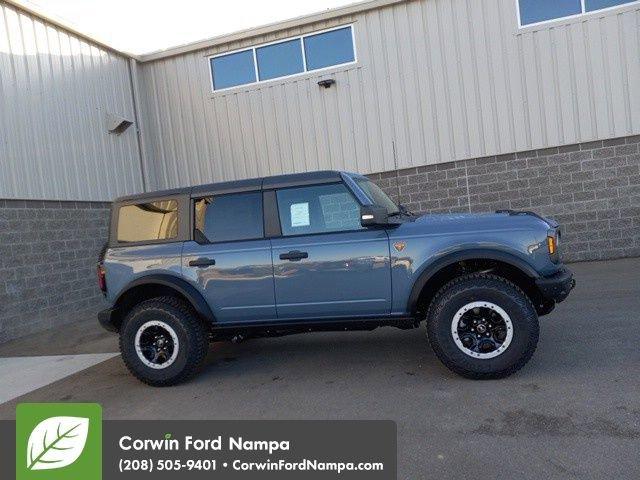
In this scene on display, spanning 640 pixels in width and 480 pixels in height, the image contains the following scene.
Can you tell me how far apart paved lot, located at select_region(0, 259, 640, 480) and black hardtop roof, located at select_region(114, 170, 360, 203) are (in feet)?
5.90

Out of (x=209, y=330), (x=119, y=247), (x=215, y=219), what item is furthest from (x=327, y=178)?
(x=119, y=247)

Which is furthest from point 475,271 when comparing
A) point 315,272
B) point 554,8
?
point 554,8

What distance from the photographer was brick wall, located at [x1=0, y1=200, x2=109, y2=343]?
25.2 feet

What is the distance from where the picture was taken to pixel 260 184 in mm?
4648

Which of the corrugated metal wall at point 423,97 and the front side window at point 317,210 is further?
the corrugated metal wall at point 423,97

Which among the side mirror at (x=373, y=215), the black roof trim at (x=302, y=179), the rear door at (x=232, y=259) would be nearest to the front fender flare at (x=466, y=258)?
the side mirror at (x=373, y=215)

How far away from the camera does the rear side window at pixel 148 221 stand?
4785 millimetres

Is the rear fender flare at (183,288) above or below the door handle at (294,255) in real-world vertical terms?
below

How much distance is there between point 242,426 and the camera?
3.63m

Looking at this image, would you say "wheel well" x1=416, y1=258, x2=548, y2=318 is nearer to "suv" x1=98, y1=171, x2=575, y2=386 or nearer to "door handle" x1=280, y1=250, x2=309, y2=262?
"suv" x1=98, y1=171, x2=575, y2=386

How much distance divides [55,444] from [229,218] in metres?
2.27

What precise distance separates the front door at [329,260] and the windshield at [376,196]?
27 centimetres

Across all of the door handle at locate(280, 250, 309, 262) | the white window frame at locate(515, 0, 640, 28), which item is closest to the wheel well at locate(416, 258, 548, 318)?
the door handle at locate(280, 250, 309, 262)

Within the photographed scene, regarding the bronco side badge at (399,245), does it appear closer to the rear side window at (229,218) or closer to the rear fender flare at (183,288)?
the rear side window at (229,218)
